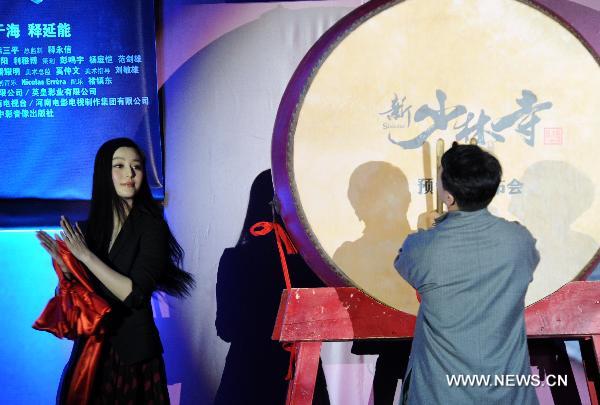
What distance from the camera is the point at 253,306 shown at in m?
2.68

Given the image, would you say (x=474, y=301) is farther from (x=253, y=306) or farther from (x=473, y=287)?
(x=253, y=306)

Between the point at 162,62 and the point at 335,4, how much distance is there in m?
0.69

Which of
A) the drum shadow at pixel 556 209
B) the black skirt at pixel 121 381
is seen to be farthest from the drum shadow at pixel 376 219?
the black skirt at pixel 121 381

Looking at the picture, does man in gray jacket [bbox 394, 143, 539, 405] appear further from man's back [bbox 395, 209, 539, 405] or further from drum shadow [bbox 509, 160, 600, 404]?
drum shadow [bbox 509, 160, 600, 404]

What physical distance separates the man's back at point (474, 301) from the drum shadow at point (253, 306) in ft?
3.99

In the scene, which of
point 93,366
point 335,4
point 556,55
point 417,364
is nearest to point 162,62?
point 335,4

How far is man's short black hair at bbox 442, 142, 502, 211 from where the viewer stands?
56.6 inches

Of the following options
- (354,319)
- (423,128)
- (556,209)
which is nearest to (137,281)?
(354,319)

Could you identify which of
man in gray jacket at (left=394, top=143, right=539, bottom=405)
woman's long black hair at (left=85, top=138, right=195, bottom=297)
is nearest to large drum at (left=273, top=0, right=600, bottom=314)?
man in gray jacket at (left=394, top=143, right=539, bottom=405)

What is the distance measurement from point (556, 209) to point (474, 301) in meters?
0.57

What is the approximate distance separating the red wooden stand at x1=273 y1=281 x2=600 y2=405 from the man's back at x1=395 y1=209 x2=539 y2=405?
34cm

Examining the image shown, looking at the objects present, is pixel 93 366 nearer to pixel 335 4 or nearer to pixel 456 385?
pixel 456 385

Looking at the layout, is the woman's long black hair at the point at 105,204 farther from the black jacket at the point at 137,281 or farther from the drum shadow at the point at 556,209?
the drum shadow at the point at 556,209

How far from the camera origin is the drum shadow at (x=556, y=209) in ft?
6.10
